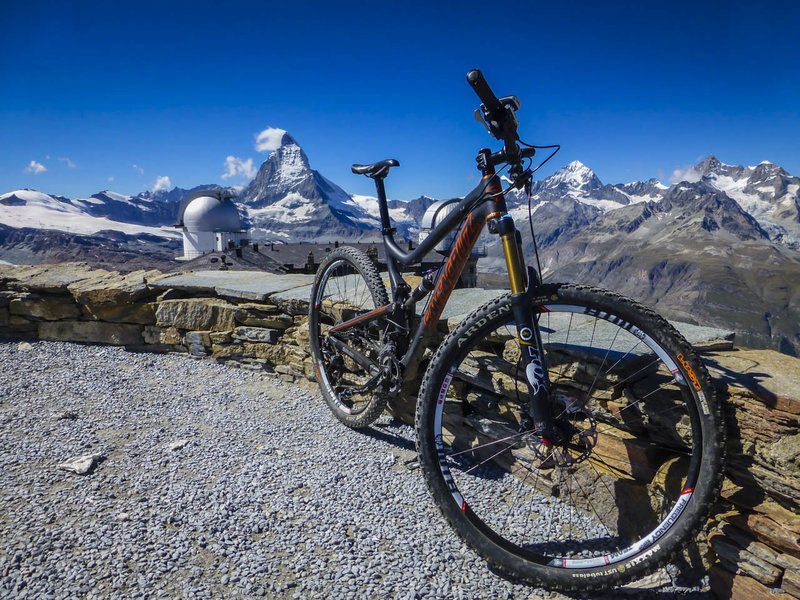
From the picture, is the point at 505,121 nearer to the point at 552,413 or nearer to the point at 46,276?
the point at 552,413

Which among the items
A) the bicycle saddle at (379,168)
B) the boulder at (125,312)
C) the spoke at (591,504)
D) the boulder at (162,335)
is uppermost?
the bicycle saddle at (379,168)

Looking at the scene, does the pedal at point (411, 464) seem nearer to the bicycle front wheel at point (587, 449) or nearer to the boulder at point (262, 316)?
the bicycle front wheel at point (587, 449)

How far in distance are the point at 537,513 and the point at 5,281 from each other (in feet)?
27.6

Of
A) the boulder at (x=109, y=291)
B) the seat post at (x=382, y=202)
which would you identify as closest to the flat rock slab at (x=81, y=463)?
the seat post at (x=382, y=202)

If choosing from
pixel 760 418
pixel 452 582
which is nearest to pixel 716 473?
pixel 760 418

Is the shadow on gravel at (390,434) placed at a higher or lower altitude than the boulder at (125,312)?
lower

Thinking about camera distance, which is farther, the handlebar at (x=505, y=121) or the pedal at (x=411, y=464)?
the pedal at (x=411, y=464)

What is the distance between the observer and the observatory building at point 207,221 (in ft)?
234

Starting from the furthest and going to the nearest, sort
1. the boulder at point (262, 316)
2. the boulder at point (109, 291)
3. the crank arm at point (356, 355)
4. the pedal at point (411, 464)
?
the boulder at point (109, 291)
the boulder at point (262, 316)
the crank arm at point (356, 355)
the pedal at point (411, 464)

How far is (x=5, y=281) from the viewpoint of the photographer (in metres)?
7.20

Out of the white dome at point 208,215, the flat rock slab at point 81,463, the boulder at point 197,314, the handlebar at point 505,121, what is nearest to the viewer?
the handlebar at point 505,121

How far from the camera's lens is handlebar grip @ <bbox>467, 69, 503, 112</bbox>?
2.68m

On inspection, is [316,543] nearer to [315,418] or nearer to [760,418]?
[315,418]

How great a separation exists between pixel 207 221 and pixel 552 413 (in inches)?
3011
